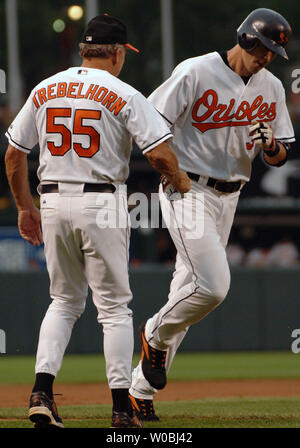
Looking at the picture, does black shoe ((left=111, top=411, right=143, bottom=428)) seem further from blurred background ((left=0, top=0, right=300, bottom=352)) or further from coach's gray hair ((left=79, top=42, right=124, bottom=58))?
blurred background ((left=0, top=0, right=300, bottom=352))

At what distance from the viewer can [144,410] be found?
4.33 m

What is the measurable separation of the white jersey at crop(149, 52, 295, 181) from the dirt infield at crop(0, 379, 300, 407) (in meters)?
1.85

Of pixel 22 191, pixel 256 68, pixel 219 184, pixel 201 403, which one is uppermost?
pixel 256 68

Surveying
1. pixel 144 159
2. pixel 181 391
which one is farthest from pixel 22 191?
pixel 144 159

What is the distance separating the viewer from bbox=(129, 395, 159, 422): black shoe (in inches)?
169

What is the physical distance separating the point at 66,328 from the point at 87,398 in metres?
2.22

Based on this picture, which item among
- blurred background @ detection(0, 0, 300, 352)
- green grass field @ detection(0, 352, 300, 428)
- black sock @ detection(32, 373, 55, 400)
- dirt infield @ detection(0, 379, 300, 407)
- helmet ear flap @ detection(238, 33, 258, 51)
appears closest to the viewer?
black sock @ detection(32, 373, 55, 400)

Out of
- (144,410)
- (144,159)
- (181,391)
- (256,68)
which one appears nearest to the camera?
(144,410)

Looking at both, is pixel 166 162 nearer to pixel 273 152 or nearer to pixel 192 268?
pixel 192 268

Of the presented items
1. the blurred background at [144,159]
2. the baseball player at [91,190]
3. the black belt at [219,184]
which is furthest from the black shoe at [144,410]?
the blurred background at [144,159]

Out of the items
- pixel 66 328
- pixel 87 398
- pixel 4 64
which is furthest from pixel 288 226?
pixel 66 328

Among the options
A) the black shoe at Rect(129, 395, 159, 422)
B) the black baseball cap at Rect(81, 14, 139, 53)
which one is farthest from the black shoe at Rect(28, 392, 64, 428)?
the black baseball cap at Rect(81, 14, 139, 53)

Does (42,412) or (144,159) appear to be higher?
(42,412)

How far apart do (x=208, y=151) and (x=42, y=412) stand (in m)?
1.63
